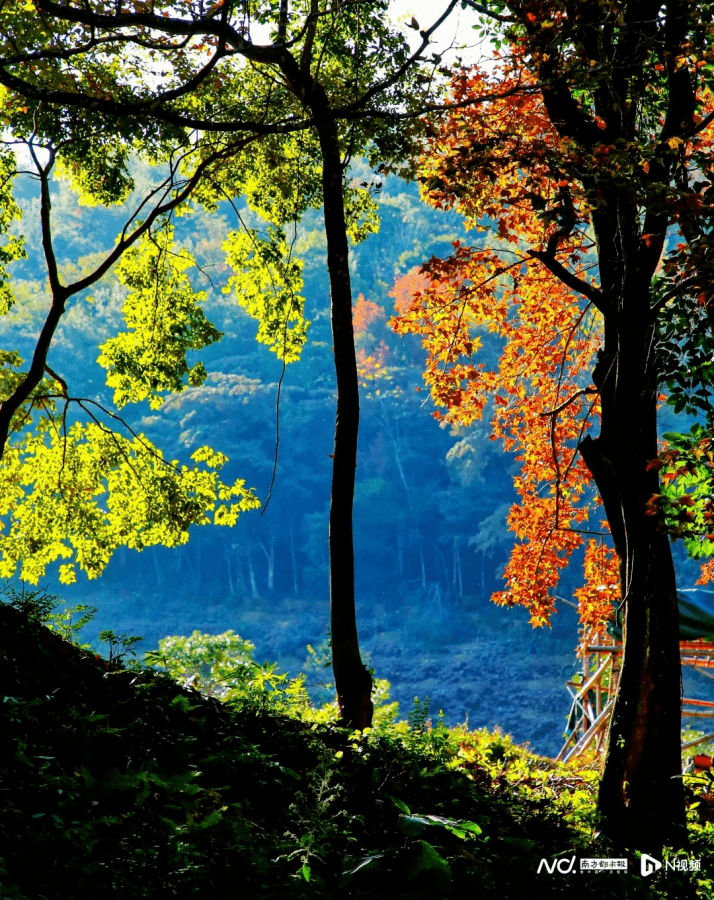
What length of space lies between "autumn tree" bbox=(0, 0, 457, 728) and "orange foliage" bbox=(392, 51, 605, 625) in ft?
2.17

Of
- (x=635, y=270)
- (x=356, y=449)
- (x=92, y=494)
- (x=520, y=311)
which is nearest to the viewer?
(x=635, y=270)

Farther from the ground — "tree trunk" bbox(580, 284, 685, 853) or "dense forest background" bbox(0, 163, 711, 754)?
"dense forest background" bbox(0, 163, 711, 754)

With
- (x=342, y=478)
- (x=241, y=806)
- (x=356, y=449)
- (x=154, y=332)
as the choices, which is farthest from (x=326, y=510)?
(x=241, y=806)

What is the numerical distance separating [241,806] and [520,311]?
325 inches

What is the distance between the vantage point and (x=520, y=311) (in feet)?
35.0

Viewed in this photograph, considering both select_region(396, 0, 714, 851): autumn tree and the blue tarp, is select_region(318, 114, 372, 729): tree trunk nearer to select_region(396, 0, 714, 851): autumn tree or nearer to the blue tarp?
select_region(396, 0, 714, 851): autumn tree

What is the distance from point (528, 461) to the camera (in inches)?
423

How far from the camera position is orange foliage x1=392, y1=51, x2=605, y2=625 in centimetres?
621

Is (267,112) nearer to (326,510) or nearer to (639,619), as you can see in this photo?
(639,619)

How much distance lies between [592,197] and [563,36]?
1011 millimetres

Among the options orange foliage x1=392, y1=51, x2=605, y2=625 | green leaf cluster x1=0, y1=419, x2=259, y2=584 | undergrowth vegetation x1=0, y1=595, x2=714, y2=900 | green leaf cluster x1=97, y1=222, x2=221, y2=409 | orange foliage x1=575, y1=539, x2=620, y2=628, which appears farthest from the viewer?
green leaf cluster x1=0, y1=419, x2=259, y2=584

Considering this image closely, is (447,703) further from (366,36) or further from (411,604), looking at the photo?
(366,36)

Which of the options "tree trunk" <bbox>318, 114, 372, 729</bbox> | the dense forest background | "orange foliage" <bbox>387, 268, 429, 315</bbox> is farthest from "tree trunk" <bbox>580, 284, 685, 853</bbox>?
the dense forest background

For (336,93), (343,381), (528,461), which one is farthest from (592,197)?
(528,461)
